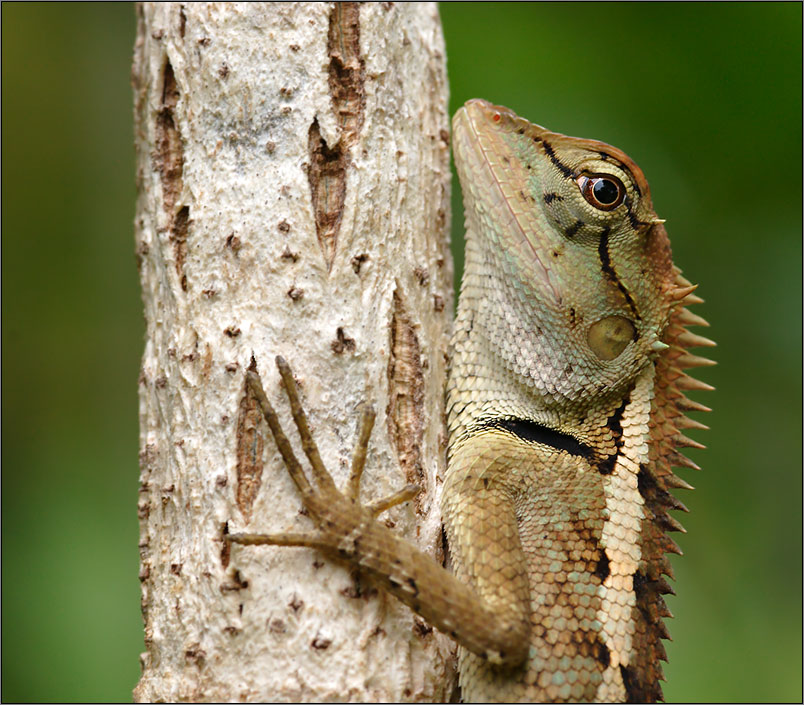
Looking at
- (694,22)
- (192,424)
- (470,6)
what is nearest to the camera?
(192,424)

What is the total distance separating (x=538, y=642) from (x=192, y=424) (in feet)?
4.82

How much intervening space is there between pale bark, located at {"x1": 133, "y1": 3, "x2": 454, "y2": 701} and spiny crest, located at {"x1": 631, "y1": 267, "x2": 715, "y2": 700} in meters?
0.83

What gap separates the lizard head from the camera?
10.3 feet

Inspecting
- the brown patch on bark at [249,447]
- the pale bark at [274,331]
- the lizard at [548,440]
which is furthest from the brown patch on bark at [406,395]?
the brown patch on bark at [249,447]

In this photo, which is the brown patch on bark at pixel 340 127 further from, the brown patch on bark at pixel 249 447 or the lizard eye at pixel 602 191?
the lizard eye at pixel 602 191

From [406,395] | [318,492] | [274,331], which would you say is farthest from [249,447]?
A: [406,395]

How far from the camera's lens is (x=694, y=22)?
414 cm

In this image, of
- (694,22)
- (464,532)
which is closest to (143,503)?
(464,532)

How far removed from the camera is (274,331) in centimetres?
253

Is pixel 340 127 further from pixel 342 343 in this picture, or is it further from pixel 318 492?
pixel 318 492

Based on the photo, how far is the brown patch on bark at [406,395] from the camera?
2715 mm

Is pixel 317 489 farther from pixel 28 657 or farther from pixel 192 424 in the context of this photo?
pixel 28 657

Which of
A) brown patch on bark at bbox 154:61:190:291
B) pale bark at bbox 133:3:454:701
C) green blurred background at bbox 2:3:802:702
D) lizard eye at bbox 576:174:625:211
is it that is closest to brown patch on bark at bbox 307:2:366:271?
pale bark at bbox 133:3:454:701

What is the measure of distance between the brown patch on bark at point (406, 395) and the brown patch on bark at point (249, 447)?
19.4 inches
